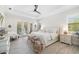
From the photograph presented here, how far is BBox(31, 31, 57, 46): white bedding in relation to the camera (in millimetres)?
1724

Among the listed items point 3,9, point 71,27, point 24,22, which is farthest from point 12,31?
point 71,27

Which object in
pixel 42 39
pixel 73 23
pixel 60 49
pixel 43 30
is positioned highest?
pixel 73 23

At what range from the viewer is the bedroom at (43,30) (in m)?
1.69

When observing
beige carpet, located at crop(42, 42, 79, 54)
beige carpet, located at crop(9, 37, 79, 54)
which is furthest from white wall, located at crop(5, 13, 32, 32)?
beige carpet, located at crop(42, 42, 79, 54)

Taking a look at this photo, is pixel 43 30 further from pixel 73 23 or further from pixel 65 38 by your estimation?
pixel 73 23

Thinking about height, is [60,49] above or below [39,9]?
below

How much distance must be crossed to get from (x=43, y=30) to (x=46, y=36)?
124 millimetres

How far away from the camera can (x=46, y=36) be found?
173 cm

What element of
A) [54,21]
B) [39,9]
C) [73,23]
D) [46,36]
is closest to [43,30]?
[46,36]
